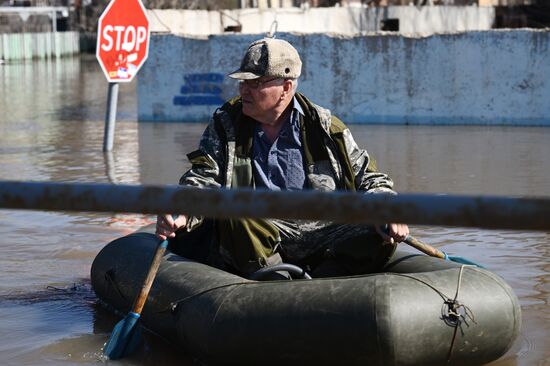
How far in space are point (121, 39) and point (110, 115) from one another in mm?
932

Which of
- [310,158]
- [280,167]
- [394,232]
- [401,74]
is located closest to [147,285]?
[280,167]

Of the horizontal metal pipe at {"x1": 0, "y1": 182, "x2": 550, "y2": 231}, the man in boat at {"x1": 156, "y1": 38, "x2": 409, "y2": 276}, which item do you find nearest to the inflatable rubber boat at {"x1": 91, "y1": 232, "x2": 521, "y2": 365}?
the man in boat at {"x1": 156, "y1": 38, "x2": 409, "y2": 276}

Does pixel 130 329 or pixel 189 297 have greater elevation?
pixel 189 297

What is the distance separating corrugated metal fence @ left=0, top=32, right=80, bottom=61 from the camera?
3788cm

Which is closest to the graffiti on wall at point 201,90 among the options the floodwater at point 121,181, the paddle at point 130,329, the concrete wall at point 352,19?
the floodwater at point 121,181

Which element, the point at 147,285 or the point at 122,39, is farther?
the point at 122,39

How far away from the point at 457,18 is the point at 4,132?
507 inches

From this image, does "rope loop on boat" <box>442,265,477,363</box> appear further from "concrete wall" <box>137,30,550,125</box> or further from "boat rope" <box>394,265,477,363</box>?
"concrete wall" <box>137,30,550,125</box>

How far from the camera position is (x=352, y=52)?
1402 cm

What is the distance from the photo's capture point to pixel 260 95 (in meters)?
5.12

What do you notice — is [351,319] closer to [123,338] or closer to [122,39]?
[123,338]

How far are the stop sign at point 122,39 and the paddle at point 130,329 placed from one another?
605 cm

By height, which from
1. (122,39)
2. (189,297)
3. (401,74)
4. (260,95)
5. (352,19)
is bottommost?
(189,297)

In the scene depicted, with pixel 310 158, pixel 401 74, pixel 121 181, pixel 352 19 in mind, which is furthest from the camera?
pixel 352 19
